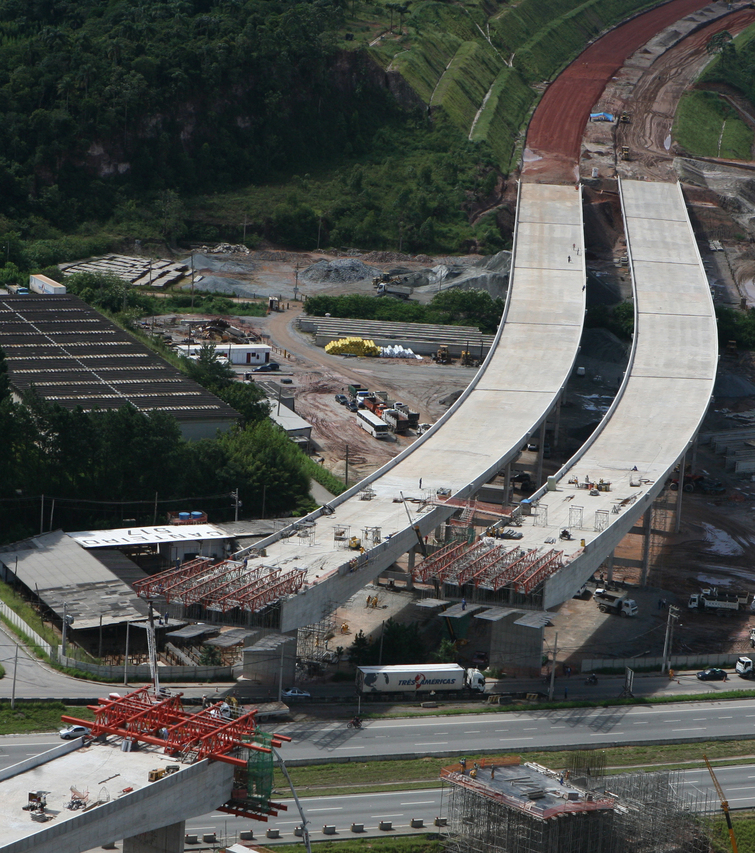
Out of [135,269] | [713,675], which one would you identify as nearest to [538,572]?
[713,675]

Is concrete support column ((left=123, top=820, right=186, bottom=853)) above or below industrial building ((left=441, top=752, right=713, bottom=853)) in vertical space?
above

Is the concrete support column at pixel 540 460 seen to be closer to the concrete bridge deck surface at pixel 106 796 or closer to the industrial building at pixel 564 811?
the industrial building at pixel 564 811

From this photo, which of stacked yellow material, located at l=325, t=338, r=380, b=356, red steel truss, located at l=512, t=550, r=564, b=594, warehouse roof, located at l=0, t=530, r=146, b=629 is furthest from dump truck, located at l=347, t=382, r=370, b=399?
red steel truss, located at l=512, t=550, r=564, b=594

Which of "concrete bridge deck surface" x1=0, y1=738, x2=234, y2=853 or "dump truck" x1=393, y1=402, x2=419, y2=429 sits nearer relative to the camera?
"concrete bridge deck surface" x1=0, y1=738, x2=234, y2=853

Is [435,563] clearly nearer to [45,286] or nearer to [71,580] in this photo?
[71,580]

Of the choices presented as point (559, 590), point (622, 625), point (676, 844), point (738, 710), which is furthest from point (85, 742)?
point (622, 625)

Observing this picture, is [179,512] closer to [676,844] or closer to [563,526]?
[563,526]

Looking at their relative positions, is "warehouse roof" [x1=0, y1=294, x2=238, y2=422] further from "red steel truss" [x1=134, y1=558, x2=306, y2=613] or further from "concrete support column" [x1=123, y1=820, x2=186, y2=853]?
"concrete support column" [x1=123, y1=820, x2=186, y2=853]
